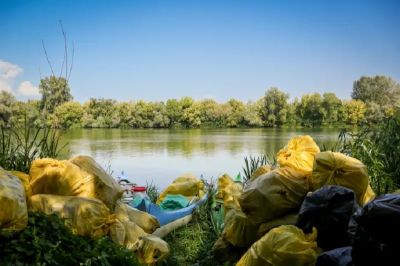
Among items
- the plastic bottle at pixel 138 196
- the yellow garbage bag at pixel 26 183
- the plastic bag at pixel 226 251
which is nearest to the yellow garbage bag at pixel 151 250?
the plastic bag at pixel 226 251

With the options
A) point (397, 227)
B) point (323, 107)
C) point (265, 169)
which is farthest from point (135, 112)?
point (397, 227)

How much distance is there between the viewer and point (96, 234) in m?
2.66

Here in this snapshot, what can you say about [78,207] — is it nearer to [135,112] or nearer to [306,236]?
[306,236]

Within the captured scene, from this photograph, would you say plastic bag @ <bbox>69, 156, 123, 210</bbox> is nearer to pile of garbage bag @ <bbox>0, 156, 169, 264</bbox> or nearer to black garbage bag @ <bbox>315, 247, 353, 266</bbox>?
pile of garbage bag @ <bbox>0, 156, 169, 264</bbox>

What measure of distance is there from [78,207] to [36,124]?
5.80ft

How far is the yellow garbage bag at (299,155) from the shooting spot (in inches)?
112

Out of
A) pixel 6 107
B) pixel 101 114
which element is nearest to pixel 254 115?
pixel 101 114

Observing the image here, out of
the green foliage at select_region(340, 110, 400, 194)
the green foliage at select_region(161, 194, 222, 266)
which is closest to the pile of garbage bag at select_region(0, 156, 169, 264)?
the green foliage at select_region(161, 194, 222, 266)

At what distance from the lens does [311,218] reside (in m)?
2.33

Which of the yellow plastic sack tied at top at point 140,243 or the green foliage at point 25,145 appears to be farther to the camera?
the green foliage at point 25,145

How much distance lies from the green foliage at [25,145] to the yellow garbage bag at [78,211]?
0.96 meters

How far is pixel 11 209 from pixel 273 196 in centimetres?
156

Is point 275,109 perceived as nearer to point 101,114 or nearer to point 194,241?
point 101,114

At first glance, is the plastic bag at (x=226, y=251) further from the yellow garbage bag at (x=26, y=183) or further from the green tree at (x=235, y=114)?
the green tree at (x=235, y=114)
